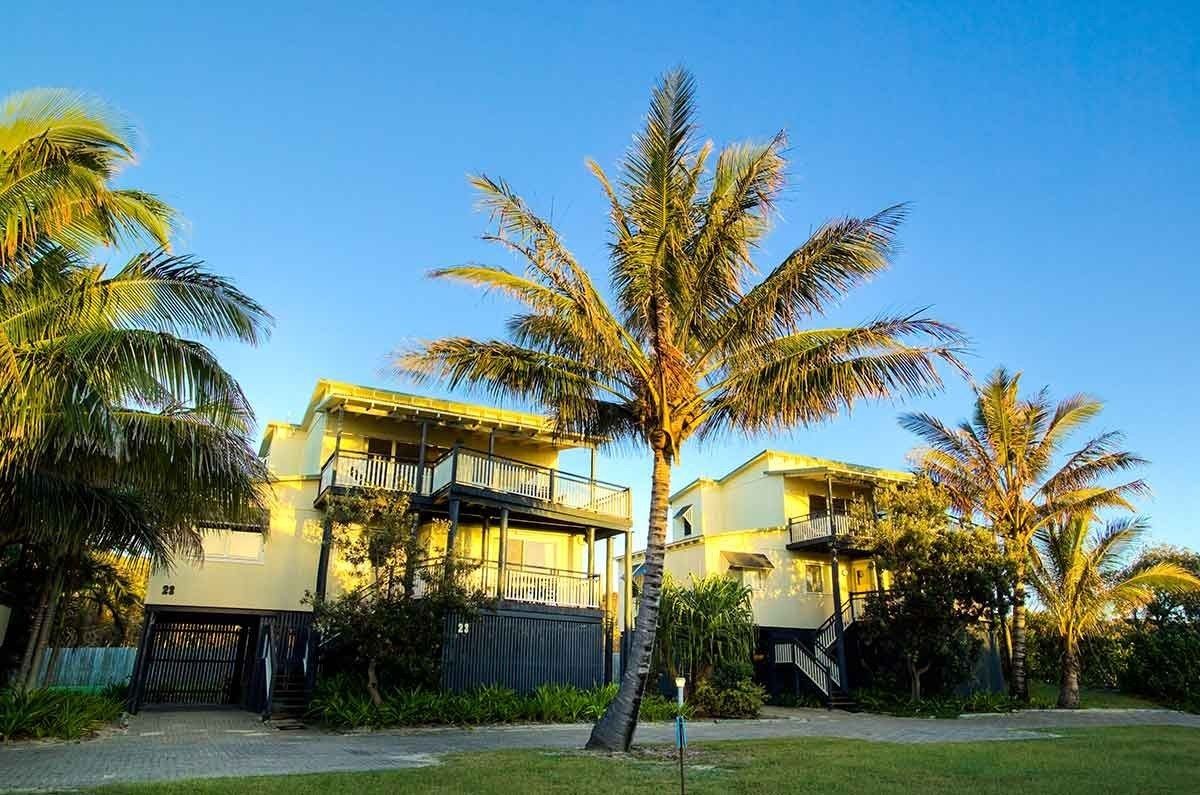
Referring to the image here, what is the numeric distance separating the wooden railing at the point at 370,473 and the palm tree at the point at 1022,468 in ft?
52.5

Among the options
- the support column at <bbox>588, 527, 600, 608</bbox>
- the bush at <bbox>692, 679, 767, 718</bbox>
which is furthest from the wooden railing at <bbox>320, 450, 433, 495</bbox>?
the bush at <bbox>692, 679, 767, 718</bbox>

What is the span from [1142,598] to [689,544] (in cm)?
1370

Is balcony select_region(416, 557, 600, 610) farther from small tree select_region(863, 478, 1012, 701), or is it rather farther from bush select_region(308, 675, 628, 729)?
small tree select_region(863, 478, 1012, 701)

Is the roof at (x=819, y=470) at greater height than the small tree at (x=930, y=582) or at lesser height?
greater

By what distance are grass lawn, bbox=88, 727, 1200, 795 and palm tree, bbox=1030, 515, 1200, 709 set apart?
40.0 ft

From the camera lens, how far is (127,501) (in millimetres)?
13219

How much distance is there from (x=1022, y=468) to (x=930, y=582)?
566 cm

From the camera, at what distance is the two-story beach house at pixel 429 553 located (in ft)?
62.2

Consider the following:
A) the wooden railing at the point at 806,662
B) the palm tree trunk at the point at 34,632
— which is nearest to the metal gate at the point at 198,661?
the palm tree trunk at the point at 34,632

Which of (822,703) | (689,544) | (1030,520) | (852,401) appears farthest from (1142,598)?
(852,401)

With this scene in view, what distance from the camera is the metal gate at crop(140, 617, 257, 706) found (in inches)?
827

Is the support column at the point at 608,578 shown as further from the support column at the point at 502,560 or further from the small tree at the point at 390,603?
the small tree at the point at 390,603

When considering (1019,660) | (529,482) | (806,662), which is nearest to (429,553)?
(529,482)

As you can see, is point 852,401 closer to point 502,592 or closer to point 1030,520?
point 502,592
